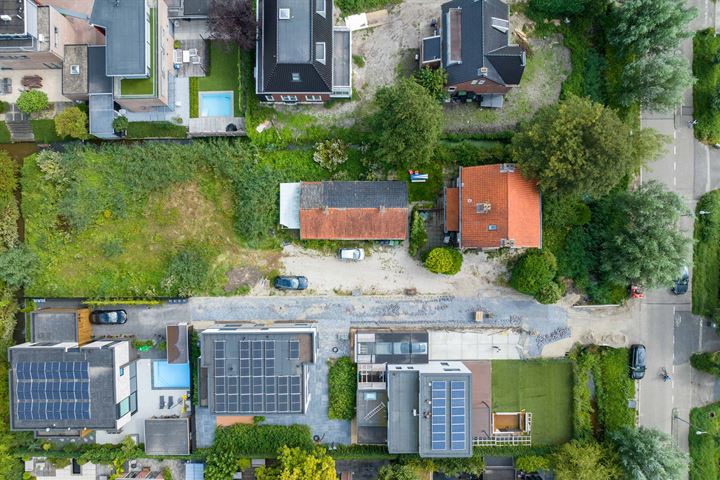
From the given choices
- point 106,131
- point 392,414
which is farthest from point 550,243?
point 106,131

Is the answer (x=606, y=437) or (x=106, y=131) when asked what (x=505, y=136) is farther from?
(x=106, y=131)

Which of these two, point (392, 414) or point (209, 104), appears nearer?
point (392, 414)

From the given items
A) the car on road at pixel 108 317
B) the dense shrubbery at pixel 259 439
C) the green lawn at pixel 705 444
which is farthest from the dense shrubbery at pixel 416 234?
the green lawn at pixel 705 444

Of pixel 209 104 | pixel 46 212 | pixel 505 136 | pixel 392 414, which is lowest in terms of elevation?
pixel 392 414

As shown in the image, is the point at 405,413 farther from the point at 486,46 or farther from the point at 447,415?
the point at 486,46

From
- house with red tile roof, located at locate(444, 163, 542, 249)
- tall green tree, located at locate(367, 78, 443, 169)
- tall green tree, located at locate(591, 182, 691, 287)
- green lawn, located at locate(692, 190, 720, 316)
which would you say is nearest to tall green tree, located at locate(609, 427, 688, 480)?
green lawn, located at locate(692, 190, 720, 316)

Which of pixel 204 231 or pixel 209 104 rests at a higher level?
pixel 209 104
